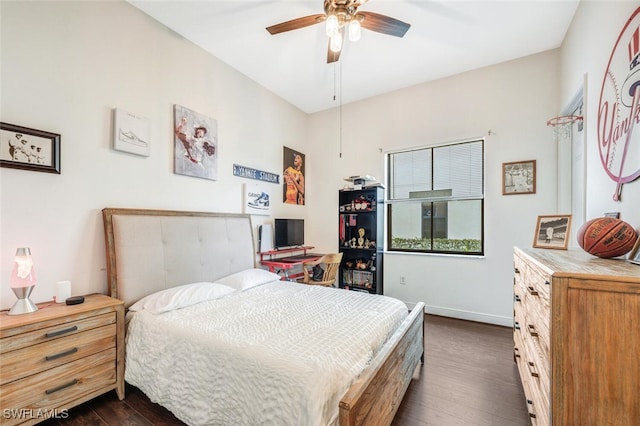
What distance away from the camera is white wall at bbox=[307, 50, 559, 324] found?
3215mm

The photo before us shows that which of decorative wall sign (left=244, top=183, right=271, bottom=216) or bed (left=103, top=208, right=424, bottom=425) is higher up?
decorative wall sign (left=244, top=183, right=271, bottom=216)

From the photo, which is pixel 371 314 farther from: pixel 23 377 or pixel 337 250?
pixel 337 250

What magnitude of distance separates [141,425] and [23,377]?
0.74 m

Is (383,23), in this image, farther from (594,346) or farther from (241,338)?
(241,338)

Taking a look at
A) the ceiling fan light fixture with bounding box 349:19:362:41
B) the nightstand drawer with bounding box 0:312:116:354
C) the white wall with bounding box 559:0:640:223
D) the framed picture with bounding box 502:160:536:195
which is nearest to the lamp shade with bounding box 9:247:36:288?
the nightstand drawer with bounding box 0:312:116:354

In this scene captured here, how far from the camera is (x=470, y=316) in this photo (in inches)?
140

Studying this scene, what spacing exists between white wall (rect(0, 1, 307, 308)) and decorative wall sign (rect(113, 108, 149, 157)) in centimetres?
7

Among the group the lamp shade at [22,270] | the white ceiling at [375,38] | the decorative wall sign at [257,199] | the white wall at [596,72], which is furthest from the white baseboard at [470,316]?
the lamp shade at [22,270]

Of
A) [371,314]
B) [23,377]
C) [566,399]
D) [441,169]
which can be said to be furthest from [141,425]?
[441,169]

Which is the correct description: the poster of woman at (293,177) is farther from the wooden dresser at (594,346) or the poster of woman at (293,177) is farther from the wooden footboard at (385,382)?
the wooden dresser at (594,346)

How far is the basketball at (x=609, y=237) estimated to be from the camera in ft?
4.23

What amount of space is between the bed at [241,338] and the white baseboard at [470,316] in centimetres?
162

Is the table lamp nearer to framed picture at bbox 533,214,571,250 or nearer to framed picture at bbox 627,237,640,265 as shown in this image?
framed picture at bbox 627,237,640,265

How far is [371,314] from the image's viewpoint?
80.8 inches
